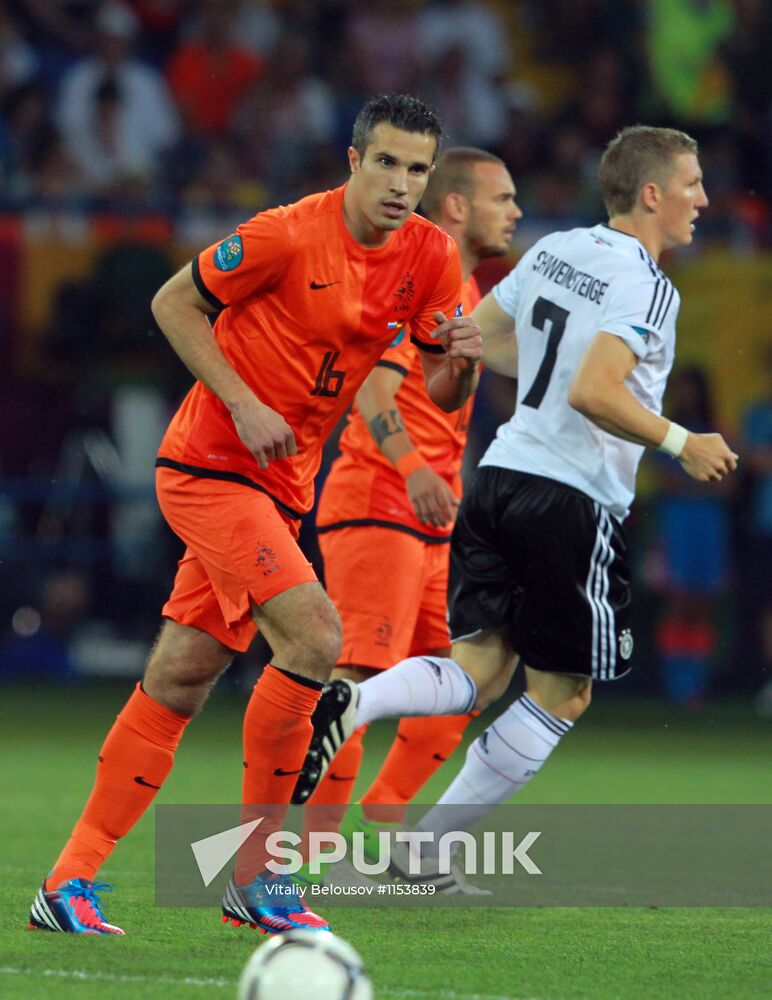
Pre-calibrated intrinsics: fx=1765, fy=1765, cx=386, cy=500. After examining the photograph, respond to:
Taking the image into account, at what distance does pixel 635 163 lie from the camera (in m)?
5.61

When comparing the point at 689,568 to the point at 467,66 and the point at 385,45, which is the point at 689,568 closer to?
the point at 467,66

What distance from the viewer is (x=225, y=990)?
3.91 m

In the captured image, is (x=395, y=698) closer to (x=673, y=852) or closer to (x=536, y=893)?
(x=536, y=893)

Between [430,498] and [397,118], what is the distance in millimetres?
1502

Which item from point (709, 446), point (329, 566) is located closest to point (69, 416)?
point (329, 566)

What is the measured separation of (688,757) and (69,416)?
5429mm

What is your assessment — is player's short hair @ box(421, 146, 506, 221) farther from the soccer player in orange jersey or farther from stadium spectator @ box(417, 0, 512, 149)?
A: stadium spectator @ box(417, 0, 512, 149)

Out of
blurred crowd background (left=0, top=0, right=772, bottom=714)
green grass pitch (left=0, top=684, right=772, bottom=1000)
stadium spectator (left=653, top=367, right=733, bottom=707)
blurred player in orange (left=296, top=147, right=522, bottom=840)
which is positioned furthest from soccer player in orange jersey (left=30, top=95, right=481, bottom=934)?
stadium spectator (left=653, top=367, right=733, bottom=707)

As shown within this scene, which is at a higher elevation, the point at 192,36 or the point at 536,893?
the point at 192,36

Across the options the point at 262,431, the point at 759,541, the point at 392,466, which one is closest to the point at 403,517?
the point at 392,466

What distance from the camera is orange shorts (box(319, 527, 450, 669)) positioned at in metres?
6.05

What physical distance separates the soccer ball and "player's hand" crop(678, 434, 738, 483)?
1.97 m

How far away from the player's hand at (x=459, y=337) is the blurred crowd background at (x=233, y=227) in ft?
22.8

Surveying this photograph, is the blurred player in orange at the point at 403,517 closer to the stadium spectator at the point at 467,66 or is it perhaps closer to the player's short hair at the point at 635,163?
the player's short hair at the point at 635,163
